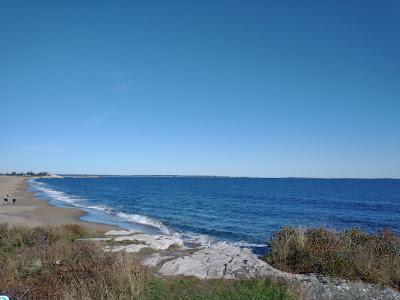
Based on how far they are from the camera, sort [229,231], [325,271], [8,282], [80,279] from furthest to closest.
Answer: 1. [229,231]
2. [325,271]
3. [80,279]
4. [8,282]

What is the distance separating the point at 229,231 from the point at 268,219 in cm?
913

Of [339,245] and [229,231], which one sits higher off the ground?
[339,245]

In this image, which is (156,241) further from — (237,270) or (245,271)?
(245,271)

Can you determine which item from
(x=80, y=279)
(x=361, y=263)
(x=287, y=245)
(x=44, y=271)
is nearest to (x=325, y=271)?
(x=361, y=263)

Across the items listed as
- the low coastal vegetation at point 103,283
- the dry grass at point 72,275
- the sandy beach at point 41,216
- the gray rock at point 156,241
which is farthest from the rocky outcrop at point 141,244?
the sandy beach at point 41,216

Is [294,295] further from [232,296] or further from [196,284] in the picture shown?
A: [196,284]

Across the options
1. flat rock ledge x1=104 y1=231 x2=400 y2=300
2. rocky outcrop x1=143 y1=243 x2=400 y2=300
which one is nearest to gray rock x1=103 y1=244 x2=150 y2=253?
flat rock ledge x1=104 y1=231 x2=400 y2=300

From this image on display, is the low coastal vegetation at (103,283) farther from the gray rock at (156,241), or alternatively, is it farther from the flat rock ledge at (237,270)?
the gray rock at (156,241)

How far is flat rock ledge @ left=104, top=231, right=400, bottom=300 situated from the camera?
9820mm

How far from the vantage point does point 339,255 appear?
11273 millimetres

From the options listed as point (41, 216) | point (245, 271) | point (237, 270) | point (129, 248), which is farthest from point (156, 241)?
point (41, 216)

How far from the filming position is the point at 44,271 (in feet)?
33.8

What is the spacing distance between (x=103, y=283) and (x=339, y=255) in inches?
259

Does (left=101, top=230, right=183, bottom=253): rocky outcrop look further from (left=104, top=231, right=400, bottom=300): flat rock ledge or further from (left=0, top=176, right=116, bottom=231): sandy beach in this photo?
(left=0, top=176, right=116, bottom=231): sandy beach
